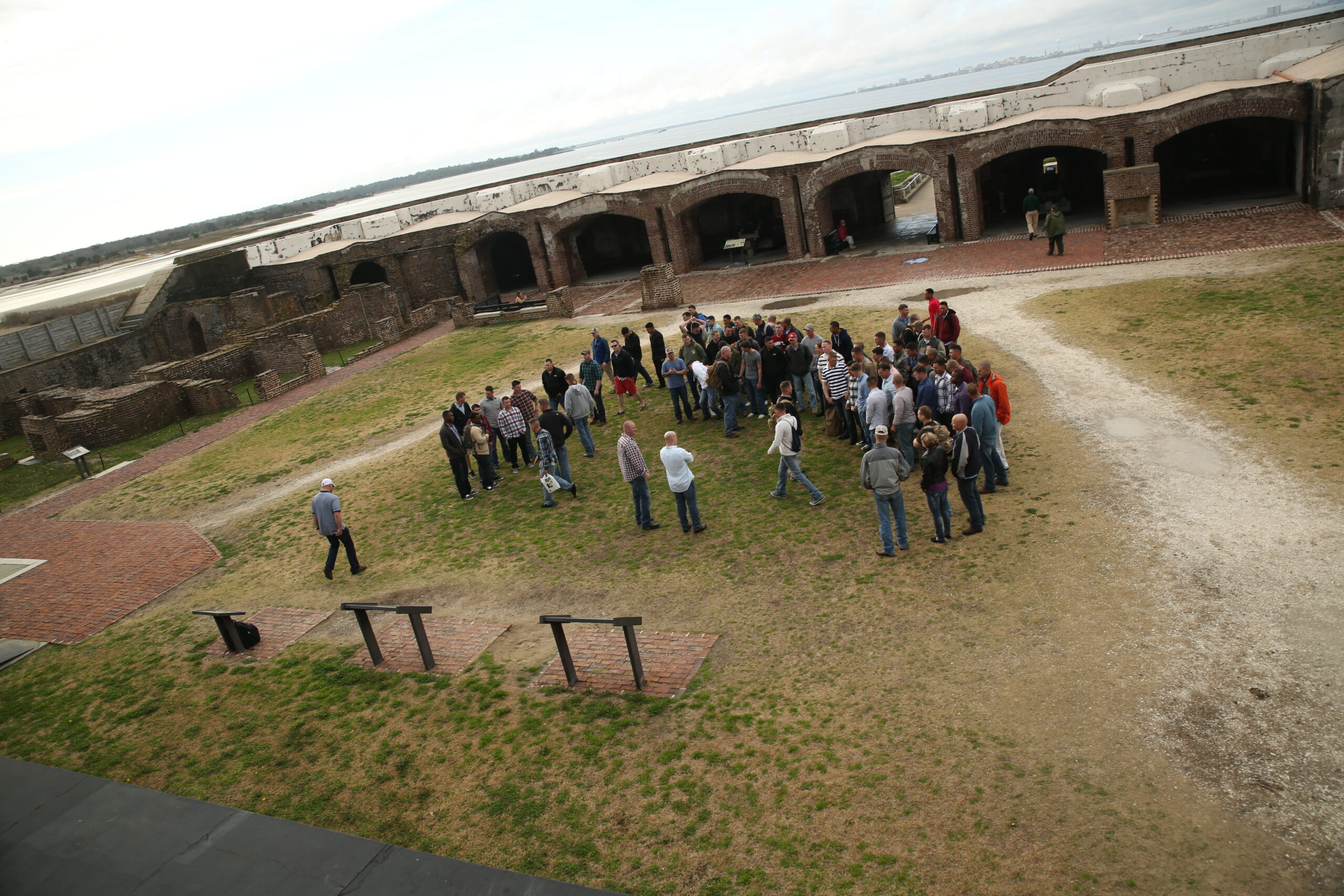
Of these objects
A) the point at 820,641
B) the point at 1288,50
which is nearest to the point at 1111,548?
the point at 820,641

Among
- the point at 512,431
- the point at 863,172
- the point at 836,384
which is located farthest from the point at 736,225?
the point at 836,384

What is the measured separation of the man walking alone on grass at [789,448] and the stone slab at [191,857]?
21.7 feet

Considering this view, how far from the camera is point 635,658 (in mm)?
7258

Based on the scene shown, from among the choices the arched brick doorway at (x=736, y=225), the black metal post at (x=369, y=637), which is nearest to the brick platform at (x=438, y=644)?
the black metal post at (x=369, y=637)

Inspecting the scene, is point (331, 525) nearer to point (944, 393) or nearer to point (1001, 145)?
point (944, 393)

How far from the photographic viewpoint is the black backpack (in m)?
9.31

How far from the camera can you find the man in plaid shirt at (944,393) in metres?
10.0

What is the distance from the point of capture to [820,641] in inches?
303

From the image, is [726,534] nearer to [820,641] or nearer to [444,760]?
[820,641]

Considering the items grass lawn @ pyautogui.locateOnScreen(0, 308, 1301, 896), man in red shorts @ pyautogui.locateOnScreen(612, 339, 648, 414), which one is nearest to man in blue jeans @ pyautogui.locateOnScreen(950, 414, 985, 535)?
grass lawn @ pyautogui.locateOnScreen(0, 308, 1301, 896)

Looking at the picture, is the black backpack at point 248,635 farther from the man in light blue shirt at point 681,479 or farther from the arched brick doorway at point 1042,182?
the arched brick doorway at point 1042,182

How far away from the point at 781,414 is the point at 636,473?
1.95m

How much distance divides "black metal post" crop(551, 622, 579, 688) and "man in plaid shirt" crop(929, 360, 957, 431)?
532cm

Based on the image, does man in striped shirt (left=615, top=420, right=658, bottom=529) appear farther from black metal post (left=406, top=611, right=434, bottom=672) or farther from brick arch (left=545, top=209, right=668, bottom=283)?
brick arch (left=545, top=209, right=668, bottom=283)
